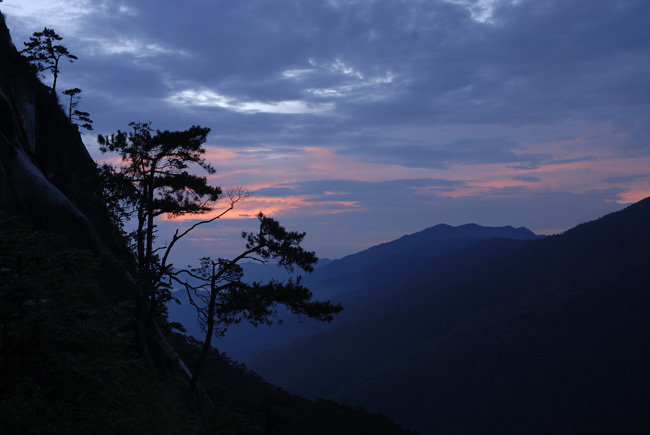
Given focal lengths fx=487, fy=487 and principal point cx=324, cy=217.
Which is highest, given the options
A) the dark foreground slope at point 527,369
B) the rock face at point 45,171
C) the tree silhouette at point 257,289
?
the rock face at point 45,171

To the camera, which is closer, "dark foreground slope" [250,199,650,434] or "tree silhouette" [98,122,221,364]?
"tree silhouette" [98,122,221,364]

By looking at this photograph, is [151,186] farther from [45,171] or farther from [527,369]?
[527,369]

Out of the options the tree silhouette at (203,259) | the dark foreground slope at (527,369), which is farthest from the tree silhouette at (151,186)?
the dark foreground slope at (527,369)

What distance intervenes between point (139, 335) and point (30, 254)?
7883mm

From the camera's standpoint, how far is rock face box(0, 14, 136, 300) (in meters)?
15.3

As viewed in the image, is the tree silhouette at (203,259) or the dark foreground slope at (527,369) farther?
the dark foreground slope at (527,369)

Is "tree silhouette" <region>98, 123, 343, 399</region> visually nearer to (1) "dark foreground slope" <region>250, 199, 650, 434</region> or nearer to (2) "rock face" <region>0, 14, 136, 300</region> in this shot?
(2) "rock face" <region>0, 14, 136, 300</region>

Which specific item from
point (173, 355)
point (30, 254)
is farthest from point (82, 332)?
point (173, 355)

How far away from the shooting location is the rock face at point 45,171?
15.3 meters

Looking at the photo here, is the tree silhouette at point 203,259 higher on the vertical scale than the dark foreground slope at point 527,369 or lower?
higher

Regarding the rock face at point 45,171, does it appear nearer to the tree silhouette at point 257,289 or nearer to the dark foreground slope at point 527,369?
the tree silhouette at point 257,289

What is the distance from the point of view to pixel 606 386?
128m

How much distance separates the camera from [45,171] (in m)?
19.1

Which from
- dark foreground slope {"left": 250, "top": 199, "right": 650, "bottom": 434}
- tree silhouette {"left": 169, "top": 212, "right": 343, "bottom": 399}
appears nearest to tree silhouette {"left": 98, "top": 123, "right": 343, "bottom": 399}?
tree silhouette {"left": 169, "top": 212, "right": 343, "bottom": 399}
